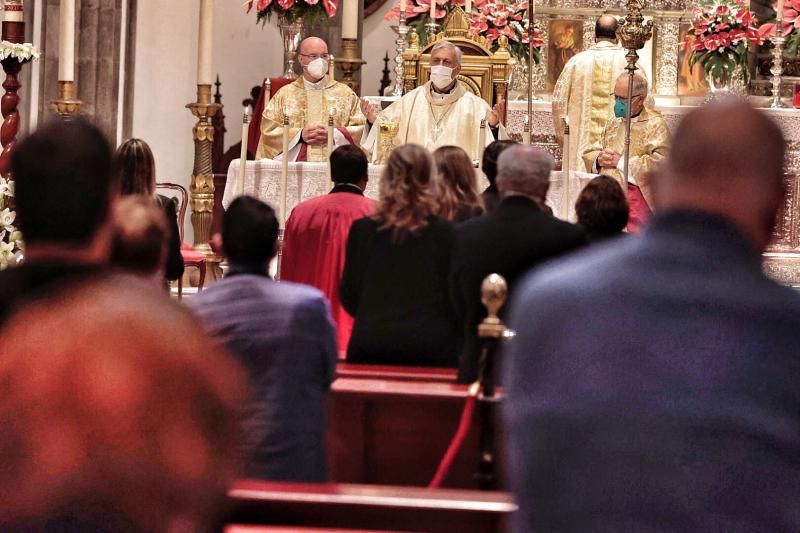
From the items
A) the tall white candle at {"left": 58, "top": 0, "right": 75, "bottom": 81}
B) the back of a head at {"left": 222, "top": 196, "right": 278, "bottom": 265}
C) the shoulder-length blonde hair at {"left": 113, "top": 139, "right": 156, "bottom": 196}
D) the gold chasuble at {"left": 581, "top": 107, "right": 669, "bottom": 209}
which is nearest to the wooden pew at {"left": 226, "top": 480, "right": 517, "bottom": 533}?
the back of a head at {"left": 222, "top": 196, "right": 278, "bottom": 265}

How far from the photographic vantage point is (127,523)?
2277 millimetres

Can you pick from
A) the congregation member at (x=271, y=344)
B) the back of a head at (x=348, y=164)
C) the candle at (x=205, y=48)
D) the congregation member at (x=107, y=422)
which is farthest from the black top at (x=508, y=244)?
the candle at (x=205, y=48)

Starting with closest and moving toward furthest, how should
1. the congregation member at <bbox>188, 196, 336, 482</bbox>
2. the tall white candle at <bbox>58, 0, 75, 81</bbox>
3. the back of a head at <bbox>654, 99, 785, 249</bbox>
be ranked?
the back of a head at <bbox>654, 99, 785, 249</bbox>
the congregation member at <bbox>188, 196, 336, 482</bbox>
the tall white candle at <bbox>58, 0, 75, 81</bbox>

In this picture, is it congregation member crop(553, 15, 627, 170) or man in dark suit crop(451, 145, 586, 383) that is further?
congregation member crop(553, 15, 627, 170)

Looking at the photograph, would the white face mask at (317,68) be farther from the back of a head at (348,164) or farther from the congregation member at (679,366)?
the congregation member at (679,366)

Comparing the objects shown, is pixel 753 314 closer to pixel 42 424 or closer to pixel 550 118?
pixel 42 424

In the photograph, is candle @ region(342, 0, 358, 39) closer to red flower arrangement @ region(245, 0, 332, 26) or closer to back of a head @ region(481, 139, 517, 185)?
red flower arrangement @ region(245, 0, 332, 26)

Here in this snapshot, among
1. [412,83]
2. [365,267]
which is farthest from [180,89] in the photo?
[365,267]

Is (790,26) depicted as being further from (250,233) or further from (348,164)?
(250,233)

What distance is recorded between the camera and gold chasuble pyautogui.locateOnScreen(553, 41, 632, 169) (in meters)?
12.2

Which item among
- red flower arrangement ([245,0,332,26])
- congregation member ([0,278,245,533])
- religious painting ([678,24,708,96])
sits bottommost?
congregation member ([0,278,245,533])

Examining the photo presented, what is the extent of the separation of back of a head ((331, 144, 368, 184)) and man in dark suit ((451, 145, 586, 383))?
1.92 meters

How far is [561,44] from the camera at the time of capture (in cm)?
1400

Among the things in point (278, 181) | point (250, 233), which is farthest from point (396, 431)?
point (278, 181)
